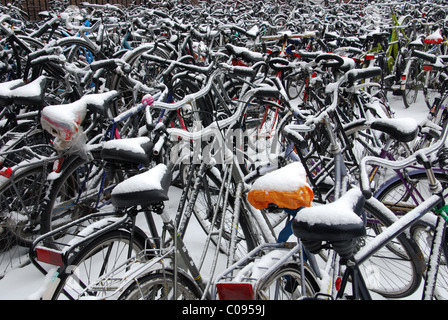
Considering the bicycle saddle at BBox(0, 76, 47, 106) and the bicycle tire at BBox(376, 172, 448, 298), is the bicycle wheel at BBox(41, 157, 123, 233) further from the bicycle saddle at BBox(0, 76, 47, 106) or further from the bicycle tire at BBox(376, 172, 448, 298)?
the bicycle tire at BBox(376, 172, 448, 298)

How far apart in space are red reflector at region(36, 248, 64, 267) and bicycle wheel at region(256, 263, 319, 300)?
2.90 ft

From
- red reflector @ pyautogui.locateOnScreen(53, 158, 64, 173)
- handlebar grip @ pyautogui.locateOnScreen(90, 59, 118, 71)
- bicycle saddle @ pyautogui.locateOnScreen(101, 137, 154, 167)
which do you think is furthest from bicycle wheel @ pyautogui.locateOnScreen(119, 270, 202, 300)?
handlebar grip @ pyautogui.locateOnScreen(90, 59, 118, 71)

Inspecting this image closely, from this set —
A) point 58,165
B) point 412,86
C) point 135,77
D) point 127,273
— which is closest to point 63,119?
point 58,165

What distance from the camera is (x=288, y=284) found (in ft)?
6.07

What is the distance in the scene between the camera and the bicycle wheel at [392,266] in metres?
2.25

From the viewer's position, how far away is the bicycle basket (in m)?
1.52

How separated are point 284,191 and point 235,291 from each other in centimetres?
47

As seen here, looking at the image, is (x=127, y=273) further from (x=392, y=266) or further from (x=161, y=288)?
(x=392, y=266)

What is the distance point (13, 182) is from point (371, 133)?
10.3 feet

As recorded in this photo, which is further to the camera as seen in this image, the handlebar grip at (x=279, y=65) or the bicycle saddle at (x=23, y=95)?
the handlebar grip at (x=279, y=65)

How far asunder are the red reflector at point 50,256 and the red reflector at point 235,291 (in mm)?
705

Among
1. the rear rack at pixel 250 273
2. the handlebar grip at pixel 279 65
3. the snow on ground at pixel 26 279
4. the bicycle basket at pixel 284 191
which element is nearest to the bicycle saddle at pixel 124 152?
the bicycle basket at pixel 284 191

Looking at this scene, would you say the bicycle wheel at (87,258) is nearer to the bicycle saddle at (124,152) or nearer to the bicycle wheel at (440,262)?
the bicycle saddle at (124,152)
